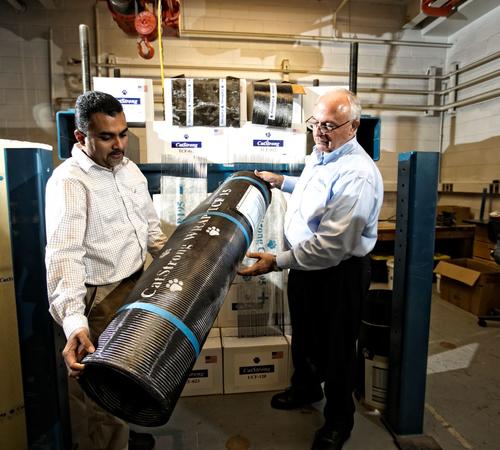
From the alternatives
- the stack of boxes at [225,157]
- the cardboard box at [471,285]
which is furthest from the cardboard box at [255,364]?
the cardboard box at [471,285]

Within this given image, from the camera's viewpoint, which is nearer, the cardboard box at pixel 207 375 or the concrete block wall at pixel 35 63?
the cardboard box at pixel 207 375

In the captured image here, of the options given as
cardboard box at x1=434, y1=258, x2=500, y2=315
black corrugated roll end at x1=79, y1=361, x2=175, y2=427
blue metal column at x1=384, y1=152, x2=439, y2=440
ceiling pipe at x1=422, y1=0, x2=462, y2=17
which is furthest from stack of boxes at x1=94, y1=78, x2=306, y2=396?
ceiling pipe at x1=422, y1=0, x2=462, y2=17

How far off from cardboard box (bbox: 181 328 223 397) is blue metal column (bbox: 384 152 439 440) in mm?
888

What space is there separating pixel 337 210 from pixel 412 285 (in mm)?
491

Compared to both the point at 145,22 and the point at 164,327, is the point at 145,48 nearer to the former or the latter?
the point at 145,22

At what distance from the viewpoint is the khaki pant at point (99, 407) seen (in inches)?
45.1

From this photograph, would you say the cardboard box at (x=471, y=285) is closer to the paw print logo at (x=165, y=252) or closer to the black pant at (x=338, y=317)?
the black pant at (x=338, y=317)

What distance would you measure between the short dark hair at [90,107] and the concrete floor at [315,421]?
1.40 m

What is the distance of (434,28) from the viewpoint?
13.9 feet

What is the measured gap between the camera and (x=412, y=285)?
4.76 ft

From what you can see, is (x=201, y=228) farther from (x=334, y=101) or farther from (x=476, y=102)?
(x=476, y=102)

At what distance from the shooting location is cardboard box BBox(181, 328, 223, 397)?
1839 mm

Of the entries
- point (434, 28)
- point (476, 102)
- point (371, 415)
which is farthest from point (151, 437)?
point (434, 28)

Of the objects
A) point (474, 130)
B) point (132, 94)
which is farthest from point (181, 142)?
point (474, 130)
